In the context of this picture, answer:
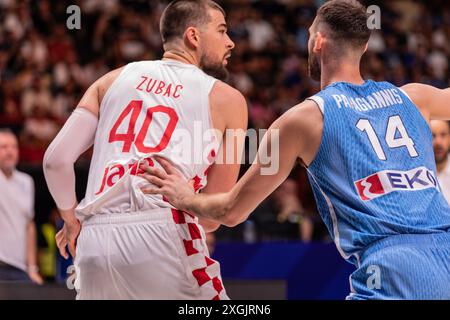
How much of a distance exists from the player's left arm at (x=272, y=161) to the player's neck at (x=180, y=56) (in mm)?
1018

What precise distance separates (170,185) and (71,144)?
2.16 ft

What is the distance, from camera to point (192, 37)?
4152 mm

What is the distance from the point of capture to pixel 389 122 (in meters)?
3.22

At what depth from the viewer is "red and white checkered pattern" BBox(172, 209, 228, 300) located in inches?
145

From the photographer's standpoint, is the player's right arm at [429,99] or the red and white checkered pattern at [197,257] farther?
the red and white checkered pattern at [197,257]

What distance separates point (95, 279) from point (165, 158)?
63 cm

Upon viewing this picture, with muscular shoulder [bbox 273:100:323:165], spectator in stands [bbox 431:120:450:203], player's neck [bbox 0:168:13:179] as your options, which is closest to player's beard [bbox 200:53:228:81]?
muscular shoulder [bbox 273:100:323:165]

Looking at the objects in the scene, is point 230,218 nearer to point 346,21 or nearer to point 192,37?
point 346,21

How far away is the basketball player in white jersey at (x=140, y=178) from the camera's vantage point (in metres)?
3.65

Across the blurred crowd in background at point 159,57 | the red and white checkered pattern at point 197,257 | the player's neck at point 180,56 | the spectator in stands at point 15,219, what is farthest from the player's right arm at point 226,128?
the blurred crowd in background at point 159,57

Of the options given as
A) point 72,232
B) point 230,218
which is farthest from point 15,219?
point 230,218

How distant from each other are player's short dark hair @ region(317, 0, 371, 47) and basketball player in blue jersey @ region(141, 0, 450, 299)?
0.20 metres

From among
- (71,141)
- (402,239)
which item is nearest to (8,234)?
(71,141)

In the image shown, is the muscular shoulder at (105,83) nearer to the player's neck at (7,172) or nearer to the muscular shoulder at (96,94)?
the muscular shoulder at (96,94)
